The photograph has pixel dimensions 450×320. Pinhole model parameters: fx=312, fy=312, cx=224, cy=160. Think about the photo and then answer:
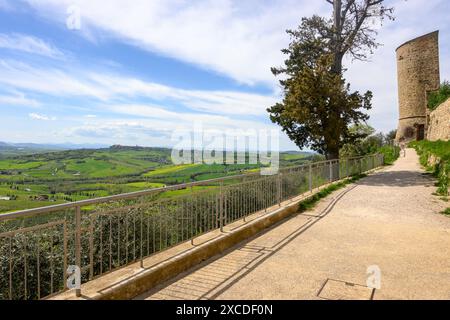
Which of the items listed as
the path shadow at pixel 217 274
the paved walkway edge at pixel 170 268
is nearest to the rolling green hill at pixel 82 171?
the paved walkway edge at pixel 170 268

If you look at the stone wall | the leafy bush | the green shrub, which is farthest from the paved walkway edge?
the leafy bush

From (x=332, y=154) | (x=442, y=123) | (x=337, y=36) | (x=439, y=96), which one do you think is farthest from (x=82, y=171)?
(x=439, y=96)

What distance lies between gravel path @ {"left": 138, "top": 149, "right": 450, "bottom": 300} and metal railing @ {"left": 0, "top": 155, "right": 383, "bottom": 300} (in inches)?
30.9

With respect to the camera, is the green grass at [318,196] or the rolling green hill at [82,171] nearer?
the green grass at [318,196]

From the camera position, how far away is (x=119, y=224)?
150 inches

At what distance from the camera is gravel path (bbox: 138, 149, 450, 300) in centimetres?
369

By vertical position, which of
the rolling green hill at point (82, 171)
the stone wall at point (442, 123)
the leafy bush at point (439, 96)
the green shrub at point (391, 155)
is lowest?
the rolling green hill at point (82, 171)

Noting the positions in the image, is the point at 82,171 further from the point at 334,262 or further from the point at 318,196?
the point at 334,262

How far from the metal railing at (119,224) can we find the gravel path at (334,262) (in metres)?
0.78

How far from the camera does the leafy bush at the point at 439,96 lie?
35722 mm

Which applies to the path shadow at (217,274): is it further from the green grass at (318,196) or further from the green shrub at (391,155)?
the green shrub at (391,155)

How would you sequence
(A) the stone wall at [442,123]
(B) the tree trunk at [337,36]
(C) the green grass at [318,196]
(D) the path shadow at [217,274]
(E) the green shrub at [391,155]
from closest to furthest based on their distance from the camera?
(D) the path shadow at [217,274], (C) the green grass at [318,196], (B) the tree trunk at [337,36], (A) the stone wall at [442,123], (E) the green shrub at [391,155]

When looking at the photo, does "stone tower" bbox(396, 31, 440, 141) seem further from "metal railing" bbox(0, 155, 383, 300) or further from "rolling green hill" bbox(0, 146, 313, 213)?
"metal railing" bbox(0, 155, 383, 300)
